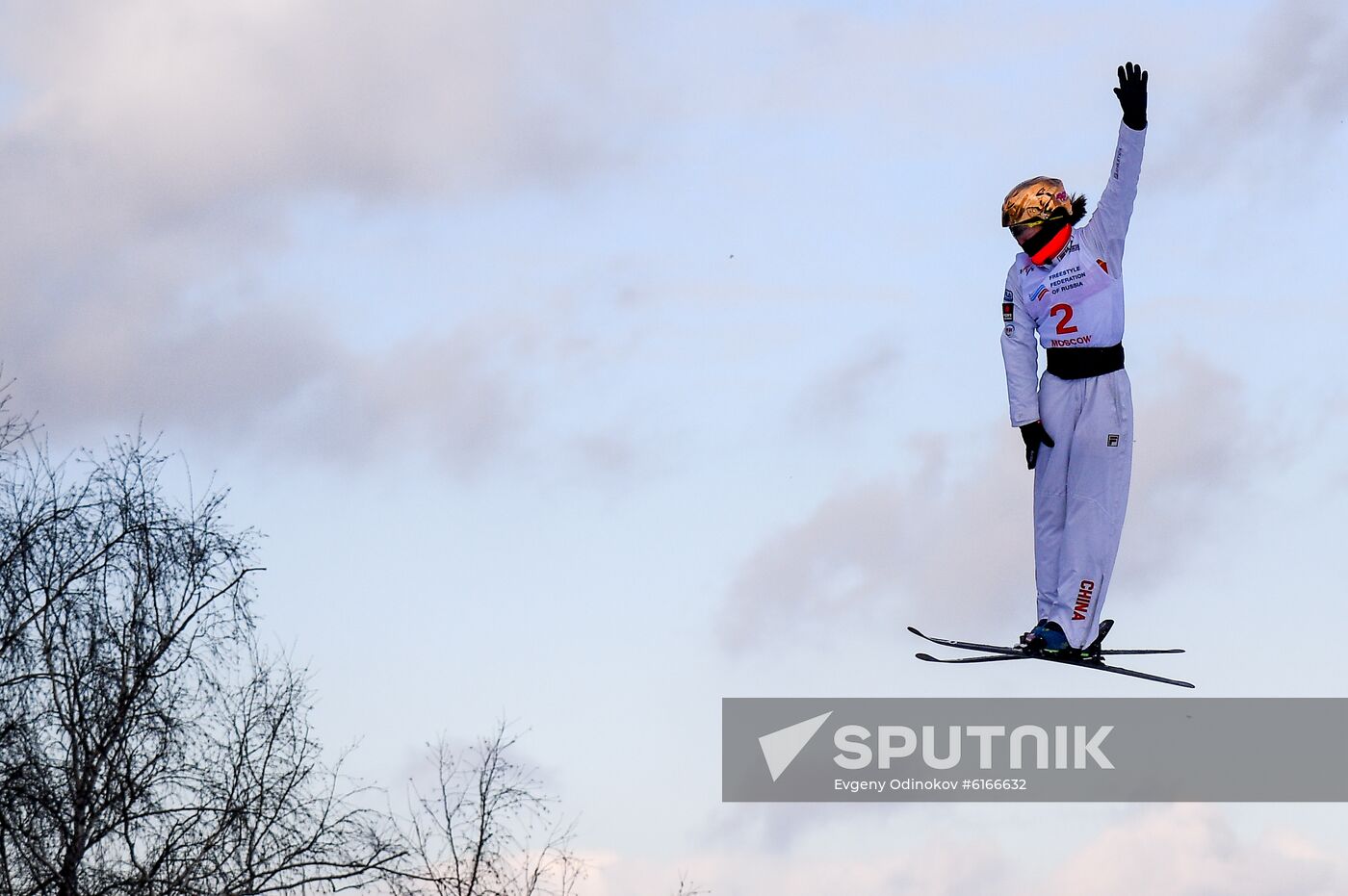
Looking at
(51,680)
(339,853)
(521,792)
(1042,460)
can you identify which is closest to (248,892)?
(339,853)

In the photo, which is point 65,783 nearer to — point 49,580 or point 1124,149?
point 49,580

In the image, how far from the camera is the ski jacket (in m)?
15.8

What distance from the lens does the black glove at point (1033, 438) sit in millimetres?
16109

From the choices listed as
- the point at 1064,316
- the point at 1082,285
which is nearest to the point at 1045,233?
the point at 1082,285

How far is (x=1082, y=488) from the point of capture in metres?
16.1

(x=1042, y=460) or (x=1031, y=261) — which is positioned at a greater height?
(x=1031, y=261)

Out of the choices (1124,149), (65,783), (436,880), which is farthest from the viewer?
(436,880)

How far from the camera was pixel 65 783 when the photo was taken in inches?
1040

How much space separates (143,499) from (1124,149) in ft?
52.0

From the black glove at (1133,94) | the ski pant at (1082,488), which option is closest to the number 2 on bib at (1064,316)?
the ski pant at (1082,488)

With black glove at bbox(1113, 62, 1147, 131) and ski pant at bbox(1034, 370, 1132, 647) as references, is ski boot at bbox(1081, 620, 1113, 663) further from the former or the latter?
black glove at bbox(1113, 62, 1147, 131)

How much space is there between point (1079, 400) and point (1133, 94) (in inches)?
75.1

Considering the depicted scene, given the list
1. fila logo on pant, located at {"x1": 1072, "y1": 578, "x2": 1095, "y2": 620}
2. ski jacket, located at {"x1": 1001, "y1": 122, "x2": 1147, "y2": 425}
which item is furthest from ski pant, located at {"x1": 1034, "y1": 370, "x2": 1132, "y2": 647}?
ski jacket, located at {"x1": 1001, "y1": 122, "x2": 1147, "y2": 425}

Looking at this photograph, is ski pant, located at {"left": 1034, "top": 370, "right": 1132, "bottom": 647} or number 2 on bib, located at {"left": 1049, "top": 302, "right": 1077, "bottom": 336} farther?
ski pant, located at {"left": 1034, "top": 370, "right": 1132, "bottom": 647}
